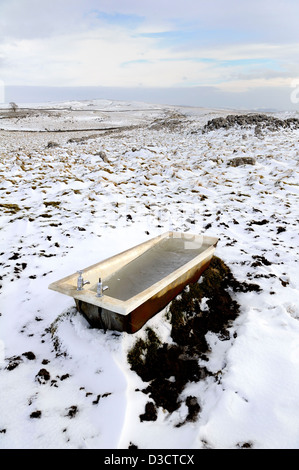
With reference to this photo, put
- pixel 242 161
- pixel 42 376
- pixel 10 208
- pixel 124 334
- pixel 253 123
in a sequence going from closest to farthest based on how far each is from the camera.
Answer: pixel 42 376
pixel 124 334
pixel 10 208
pixel 242 161
pixel 253 123

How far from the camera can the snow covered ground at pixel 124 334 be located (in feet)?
7.78

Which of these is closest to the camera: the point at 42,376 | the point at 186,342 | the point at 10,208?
the point at 42,376

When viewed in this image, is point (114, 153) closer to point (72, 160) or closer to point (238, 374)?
point (72, 160)

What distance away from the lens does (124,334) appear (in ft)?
10.4

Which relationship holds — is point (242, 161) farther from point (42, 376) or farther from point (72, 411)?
point (72, 411)

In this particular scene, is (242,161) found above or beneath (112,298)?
above

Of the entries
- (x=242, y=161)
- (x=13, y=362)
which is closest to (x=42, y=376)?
(x=13, y=362)

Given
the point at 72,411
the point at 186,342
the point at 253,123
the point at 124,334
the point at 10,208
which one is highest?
the point at 253,123

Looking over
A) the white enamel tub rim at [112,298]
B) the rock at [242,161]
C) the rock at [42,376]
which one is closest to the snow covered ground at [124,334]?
the rock at [42,376]

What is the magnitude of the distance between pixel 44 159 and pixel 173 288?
11.6 metres

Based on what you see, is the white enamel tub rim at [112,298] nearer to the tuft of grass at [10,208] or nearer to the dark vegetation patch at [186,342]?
the dark vegetation patch at [186,342]

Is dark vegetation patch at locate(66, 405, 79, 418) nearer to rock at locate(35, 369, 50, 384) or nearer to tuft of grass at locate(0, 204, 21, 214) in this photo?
rock at locate(35, 369, 50, 384)

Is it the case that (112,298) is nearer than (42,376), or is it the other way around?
(42,376)

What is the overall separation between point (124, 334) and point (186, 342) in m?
0.74
